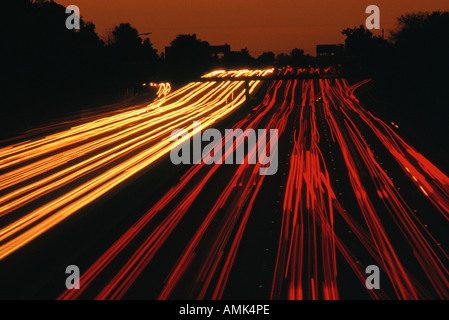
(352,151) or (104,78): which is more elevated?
(104,78)

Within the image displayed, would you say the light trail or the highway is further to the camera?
the light trail

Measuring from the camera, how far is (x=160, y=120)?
41.6 m

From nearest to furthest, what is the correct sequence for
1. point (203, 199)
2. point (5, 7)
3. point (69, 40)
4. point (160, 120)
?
point (203, 199) → point (160, 120) → point (5, 7) → point (69, 40)

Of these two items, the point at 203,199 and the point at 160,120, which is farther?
the point at 160,120

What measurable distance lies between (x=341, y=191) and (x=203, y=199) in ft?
12.2

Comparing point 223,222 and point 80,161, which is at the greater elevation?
point 80,161

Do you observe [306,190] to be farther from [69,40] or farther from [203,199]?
[69,40]

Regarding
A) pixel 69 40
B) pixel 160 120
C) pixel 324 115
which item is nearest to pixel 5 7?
pixel 69 40

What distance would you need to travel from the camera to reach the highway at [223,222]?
987cm

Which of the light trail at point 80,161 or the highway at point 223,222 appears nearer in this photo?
the highway at point 223,222

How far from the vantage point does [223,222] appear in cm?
1393

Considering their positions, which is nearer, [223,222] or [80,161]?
[223,222]

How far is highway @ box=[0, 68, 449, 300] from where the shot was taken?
9.87 metres
